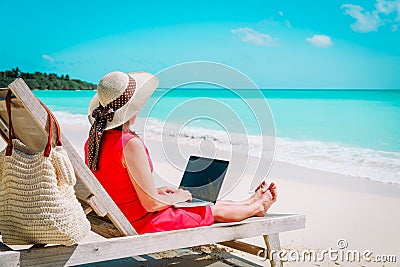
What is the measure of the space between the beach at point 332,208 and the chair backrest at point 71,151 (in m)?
1.10

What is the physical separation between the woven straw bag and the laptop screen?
3.77 ft

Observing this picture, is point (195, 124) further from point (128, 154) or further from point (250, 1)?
point (250, 1)

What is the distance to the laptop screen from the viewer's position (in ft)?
11.8

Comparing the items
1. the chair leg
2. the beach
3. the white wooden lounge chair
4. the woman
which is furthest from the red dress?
the beach

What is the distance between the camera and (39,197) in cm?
247

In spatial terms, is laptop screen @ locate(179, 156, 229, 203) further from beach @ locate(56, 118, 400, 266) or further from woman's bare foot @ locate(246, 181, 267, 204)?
beach @ locate(56, 118, 400, 266)

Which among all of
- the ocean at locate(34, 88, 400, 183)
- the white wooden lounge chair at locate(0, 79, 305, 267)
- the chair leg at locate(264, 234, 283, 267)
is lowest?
the chair leg at locate(264, 234, 283, 267)

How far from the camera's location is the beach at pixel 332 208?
460cm

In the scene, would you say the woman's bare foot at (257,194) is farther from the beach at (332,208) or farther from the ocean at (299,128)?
the beach at (332,208)

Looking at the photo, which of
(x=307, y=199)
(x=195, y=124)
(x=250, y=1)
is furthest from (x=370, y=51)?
(x=307, y=199)

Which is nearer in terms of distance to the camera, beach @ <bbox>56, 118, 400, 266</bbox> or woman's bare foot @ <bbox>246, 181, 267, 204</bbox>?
woman's bare foot @ <bbox>246, 181, 267, 204</bbox>

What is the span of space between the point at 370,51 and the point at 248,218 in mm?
46081

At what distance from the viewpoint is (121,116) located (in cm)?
307

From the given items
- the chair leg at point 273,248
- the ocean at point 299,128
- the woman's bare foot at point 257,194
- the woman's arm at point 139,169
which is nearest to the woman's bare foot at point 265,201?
the woman's bare foot at point 257,194
